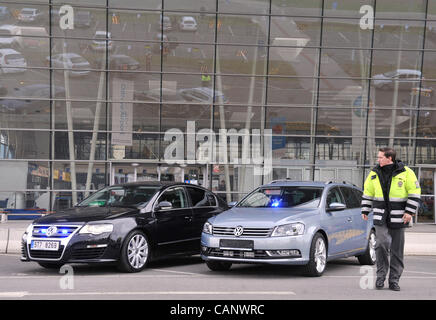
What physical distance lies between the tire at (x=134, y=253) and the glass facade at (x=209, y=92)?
1525cm

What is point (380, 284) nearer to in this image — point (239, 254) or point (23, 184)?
point (239, 254)

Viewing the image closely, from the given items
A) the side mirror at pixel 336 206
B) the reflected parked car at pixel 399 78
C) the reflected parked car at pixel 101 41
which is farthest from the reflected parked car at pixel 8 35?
the side mirror at pixel 336 206

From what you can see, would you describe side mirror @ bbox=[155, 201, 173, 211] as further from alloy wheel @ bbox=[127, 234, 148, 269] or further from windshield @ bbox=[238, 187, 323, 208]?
windshield @ bbox=[238, 187, 323, 208]

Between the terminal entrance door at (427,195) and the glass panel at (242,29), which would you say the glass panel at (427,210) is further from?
the glass panel at (242,29)

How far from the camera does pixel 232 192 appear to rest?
25.9 m

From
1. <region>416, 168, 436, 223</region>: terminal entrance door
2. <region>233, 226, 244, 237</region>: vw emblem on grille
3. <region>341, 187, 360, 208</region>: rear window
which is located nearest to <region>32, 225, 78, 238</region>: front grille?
<region>233, 226, 244, 237</region>: vw emblem on grille

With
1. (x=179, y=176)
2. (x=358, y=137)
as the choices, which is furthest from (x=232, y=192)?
(x=358, y=137)

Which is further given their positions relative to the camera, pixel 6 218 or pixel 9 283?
pixel 6 218

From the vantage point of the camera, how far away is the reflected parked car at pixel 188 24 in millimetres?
25922

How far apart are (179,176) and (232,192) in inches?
86.7

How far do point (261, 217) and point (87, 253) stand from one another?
103 inches

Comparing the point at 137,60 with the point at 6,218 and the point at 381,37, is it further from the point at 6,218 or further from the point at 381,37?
the point at 381,37
